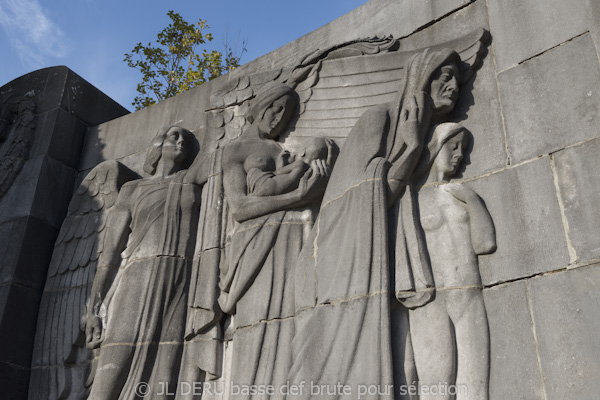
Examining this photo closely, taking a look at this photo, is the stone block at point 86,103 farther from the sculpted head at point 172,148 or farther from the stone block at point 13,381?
the stone block at point 13,381

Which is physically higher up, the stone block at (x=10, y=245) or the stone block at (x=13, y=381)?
the stone block at (x=10, y=245)

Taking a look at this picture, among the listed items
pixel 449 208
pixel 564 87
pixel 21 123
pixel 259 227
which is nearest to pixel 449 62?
pixel 564 87

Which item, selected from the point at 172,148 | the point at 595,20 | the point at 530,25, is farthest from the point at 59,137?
the point at 595,20

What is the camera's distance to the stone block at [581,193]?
495 centimetres

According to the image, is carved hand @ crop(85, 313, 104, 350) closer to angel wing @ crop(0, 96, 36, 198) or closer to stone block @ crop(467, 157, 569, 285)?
angel wing @ crop(0, 96, 36, 198)

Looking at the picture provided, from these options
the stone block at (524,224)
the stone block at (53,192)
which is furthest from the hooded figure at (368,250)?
the stone block at (53,192)

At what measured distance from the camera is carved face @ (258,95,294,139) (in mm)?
7035

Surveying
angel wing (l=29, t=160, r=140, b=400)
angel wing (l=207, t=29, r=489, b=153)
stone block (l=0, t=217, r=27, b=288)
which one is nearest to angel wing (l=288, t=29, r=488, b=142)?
angel wing (l=207, t=29, r=489, b=153)

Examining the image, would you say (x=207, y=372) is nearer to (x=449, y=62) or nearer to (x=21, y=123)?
(x=449, y=62)

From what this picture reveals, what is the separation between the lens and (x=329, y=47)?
24.0 feet

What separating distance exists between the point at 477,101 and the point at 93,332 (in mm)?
4622

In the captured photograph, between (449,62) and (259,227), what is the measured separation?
2.40 metres

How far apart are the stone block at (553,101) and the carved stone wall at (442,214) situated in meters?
0.01

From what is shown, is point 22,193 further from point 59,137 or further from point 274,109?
point 274,109
